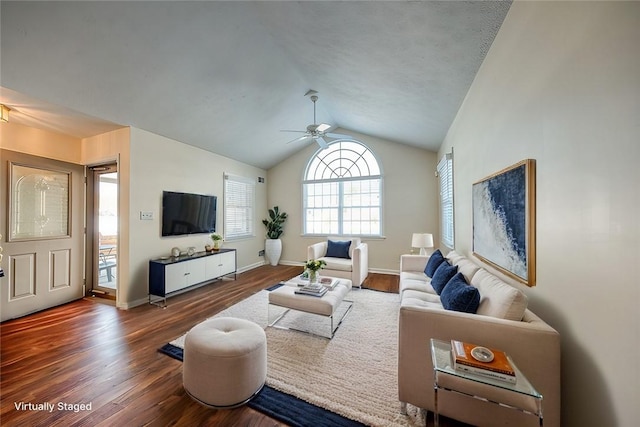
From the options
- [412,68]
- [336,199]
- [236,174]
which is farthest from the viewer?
[336,199]

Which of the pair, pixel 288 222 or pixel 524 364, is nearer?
pixel 524 364

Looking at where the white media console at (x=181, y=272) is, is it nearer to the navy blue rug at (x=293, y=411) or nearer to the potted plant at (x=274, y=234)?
the potted plant at (x=274, y=234)

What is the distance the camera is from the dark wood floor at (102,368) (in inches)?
59.5

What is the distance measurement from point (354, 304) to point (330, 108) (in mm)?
3693

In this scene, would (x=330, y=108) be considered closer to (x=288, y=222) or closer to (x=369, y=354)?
(x=288, y=222)

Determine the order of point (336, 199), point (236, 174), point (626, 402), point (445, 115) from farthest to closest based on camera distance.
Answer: point (336, 199) < point (236, 174) < point (445, 115) < point (626, 402)

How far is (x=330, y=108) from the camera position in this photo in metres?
4.68

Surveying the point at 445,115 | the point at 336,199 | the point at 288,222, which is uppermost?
the point at 445,115

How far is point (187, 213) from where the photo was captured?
4125 millimetres

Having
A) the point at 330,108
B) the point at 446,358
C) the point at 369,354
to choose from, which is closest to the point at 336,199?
the point at 330,108

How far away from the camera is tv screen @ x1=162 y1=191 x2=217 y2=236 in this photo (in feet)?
12.5

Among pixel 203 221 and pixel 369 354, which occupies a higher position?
pixel 203 221

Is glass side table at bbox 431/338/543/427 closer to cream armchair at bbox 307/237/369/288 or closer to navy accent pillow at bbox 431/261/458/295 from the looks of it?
navy accent pillow at bbox 431/261/458/295

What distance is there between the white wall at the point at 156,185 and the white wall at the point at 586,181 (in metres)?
4.44
